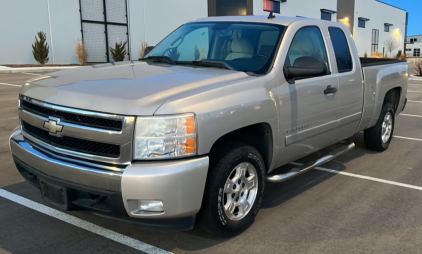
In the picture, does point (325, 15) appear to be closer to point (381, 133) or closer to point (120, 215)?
point (381, 133)

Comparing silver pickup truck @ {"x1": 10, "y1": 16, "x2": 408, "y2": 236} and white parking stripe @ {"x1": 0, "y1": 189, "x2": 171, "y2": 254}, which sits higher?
silver pickup truck @ {"x1": 10, "y1": 16, "x2": 408, "y2": 236}

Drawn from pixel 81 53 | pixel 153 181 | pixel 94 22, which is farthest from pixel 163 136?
pixel 94 22

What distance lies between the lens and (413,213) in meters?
4.09

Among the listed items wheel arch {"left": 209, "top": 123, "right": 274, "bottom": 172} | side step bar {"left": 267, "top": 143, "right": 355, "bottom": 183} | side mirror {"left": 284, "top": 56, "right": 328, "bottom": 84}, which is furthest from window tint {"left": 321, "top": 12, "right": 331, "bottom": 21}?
wheel arch {"left": 209, "top": 123, "right": 274, "bottom": 172}

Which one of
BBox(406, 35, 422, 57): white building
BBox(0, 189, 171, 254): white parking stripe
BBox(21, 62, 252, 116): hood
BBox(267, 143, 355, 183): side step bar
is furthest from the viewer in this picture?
BBox(406, 35, 422, 57): white building

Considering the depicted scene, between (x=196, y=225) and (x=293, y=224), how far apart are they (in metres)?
1.02

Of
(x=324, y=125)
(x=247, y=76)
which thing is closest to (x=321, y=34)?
(x=324, y=125)

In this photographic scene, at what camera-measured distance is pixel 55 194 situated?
3.12 m

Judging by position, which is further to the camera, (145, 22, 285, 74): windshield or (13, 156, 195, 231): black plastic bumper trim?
(145, 22, 285, 74): windshield

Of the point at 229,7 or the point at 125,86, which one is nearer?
the point at 125,86

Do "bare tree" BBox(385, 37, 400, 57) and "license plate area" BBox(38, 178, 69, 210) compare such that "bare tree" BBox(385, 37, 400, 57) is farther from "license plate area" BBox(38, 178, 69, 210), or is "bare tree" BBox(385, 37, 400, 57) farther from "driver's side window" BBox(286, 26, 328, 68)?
"license plate area" BBox(38, 178, 69, 210)

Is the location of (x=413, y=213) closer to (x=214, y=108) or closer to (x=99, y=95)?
(x=214, y=108)

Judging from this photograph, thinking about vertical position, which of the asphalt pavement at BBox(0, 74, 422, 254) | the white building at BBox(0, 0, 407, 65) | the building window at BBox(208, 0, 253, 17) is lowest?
the asphalt pavement at BBox(0, 74, 422, 254)

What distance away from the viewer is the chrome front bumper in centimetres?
276
